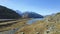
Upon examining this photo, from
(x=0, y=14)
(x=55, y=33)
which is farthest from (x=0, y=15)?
(x=55, y=33)

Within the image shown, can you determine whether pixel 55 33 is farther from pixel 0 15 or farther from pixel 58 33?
pixel 0 15

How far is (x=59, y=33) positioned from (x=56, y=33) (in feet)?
2.15

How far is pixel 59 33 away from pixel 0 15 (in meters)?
160

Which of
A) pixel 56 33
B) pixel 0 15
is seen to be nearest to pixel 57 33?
pixel 56 33

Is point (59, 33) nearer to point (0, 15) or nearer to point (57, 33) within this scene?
point (57, 33)

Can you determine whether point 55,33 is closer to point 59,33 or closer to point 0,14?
point 59,33

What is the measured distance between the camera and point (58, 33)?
83.1 ft

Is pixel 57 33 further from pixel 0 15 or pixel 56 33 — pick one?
pixel 0 15

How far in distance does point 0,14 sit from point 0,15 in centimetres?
631

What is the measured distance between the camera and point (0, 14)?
185 meters

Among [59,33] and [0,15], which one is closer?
[59,33]

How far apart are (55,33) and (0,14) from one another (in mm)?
165462

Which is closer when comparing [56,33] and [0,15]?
[56,33]

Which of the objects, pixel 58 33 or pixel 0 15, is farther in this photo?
pixel 0 15
